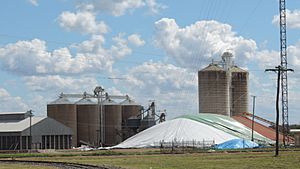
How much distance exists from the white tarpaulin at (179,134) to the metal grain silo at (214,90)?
21.4 m

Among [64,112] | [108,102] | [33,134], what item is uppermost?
[108,102]

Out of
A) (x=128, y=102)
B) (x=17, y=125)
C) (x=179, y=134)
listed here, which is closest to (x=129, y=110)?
(x=128, y=102)

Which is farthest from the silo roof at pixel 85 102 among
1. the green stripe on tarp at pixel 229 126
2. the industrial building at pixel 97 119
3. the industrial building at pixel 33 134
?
the green stripe on tarp at pixel 229 126

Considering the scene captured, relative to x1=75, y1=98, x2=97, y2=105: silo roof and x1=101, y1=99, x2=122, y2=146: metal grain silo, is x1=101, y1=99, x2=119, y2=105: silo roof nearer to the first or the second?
x1=101, y1=99, x2=122, y2=146: metal grain silo

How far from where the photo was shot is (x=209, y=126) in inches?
5202

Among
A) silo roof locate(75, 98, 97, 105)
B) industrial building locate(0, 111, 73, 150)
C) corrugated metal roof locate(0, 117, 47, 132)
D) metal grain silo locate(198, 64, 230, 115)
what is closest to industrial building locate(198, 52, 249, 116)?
metal grain silo locate(198, 64, 230, 115)

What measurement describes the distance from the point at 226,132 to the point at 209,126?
4219 mm

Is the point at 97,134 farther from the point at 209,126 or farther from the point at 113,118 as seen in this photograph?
the point at 209,126

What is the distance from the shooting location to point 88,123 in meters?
157

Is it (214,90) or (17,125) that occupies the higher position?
(214,90)

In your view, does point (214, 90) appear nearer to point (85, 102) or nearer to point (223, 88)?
point (223, 88)

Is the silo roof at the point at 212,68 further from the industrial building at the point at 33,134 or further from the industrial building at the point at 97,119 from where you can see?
Answer: the industrial building at the point at 33,134

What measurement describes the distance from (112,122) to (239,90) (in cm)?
3520

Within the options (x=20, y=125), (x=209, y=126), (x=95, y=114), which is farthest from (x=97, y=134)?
(x=209, y=126)
